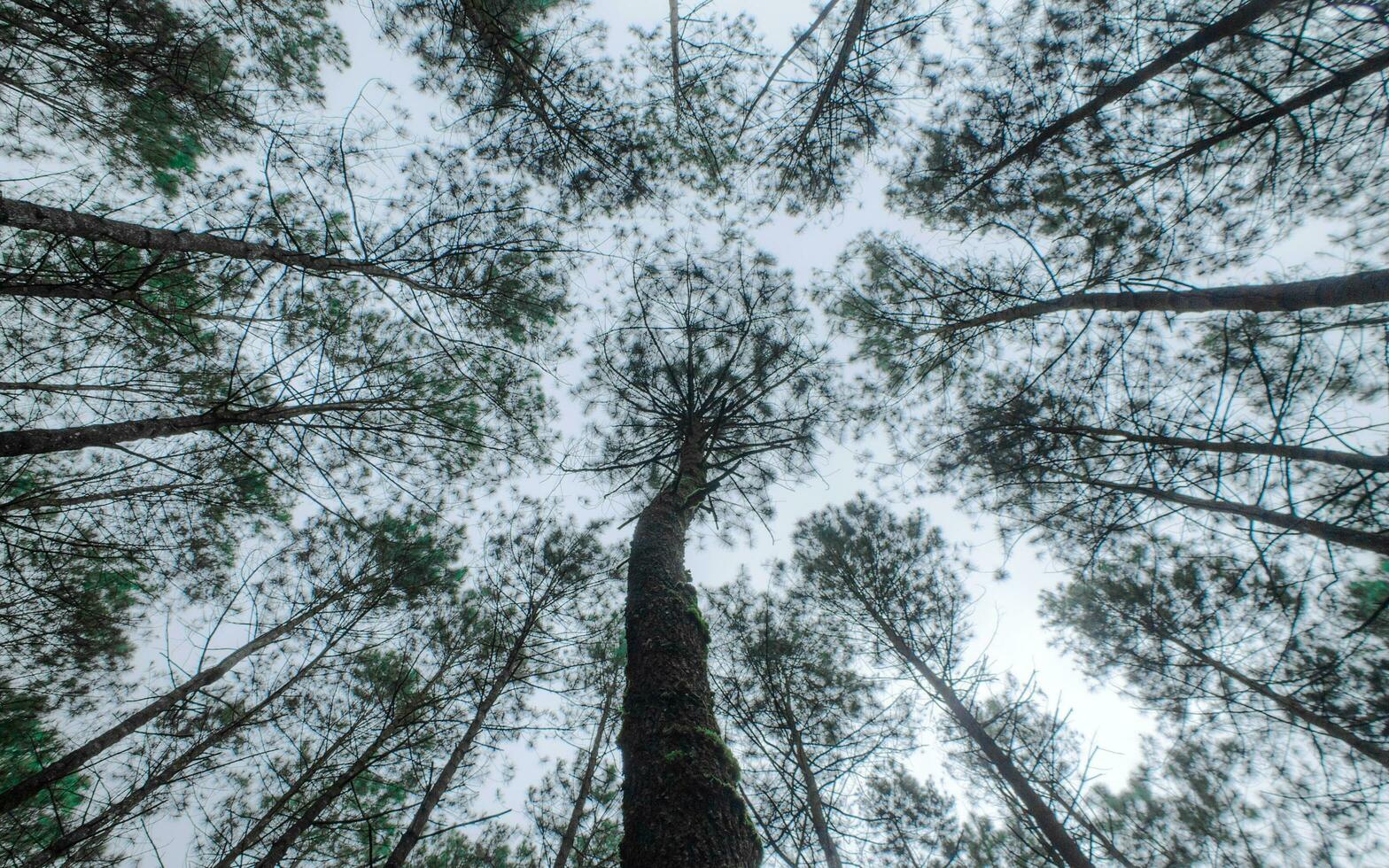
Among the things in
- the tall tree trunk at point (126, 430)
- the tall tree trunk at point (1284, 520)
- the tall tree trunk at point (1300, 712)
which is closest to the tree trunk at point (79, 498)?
the tall tree trunk at point (126, 430)

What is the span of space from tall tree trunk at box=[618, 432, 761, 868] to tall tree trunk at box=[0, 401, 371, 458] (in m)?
2.22

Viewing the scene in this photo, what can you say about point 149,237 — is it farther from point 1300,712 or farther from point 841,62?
point 1300,712

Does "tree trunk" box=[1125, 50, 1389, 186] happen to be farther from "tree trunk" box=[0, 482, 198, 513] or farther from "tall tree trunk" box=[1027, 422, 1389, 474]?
"tree trunk" box=[0, 482, 198, 513]

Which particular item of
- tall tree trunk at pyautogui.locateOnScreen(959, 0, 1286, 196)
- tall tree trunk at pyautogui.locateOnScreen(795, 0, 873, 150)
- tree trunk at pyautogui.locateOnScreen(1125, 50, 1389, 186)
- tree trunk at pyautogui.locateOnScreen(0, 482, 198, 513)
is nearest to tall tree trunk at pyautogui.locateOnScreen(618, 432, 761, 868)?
tree trunk at pyautogui.locateOnScreen(0, 482, 198, 513)

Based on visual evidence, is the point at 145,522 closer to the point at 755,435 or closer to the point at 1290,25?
the point at 755,435

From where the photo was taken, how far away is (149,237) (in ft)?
8.68

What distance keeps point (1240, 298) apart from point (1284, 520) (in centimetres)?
158

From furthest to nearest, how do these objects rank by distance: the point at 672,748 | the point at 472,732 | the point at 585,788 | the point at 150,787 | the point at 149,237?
the point at 585,788
the point at 472,732
the point at 150,787
the point at 149,237
the point at 672,748

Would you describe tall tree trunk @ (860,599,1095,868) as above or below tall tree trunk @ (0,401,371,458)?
below

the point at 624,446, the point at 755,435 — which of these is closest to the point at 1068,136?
the point at 755,435

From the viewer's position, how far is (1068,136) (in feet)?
14.5

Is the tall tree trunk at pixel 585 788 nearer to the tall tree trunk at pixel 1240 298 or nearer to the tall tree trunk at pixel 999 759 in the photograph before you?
the tall tree trunk at pixel 999 759

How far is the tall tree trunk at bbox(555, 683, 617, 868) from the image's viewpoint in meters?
6.07

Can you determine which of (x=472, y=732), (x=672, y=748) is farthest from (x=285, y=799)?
(x=672, y=748)
